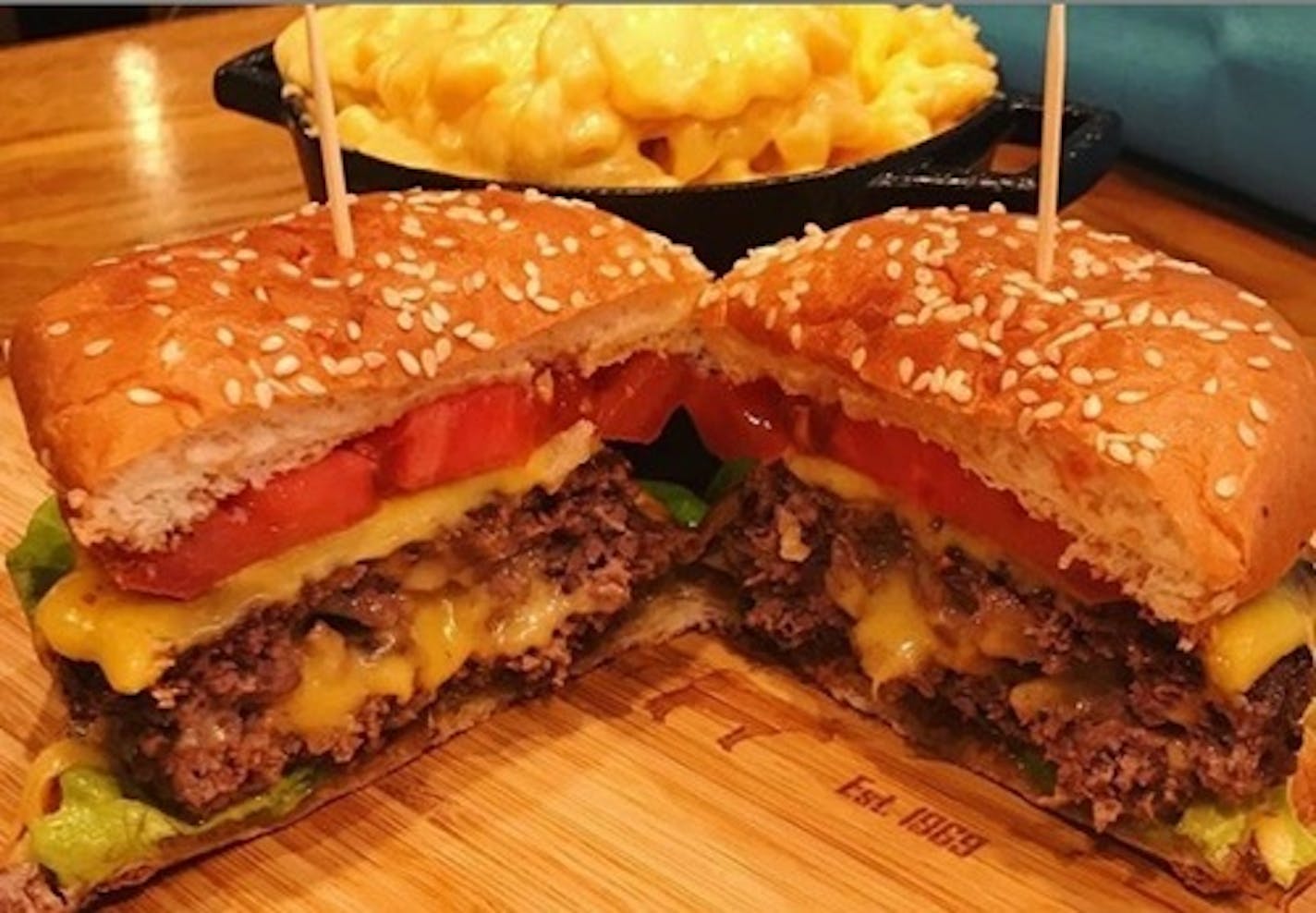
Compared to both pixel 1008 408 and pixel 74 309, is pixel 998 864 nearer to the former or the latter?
pixel 1008 408

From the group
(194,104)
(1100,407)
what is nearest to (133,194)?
(194,104)

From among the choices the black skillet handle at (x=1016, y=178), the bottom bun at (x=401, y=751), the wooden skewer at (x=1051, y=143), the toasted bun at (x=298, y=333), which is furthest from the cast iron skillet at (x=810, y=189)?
the bottom bun at (x=401, y=751)

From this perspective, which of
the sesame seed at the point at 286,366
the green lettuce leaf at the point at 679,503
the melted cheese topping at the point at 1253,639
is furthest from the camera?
the green lettuce leaf at the point at 679,503

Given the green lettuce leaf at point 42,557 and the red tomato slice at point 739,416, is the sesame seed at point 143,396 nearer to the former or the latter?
the green lettuce leaf at point 42,557

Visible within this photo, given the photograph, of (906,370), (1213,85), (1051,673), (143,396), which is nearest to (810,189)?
(906,370)

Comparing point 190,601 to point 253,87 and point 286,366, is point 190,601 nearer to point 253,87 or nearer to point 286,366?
point 286,366

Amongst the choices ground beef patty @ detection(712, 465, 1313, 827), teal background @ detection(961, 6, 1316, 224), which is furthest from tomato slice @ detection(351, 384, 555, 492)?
teal background @ detection(961, 6, 1316, 224)
